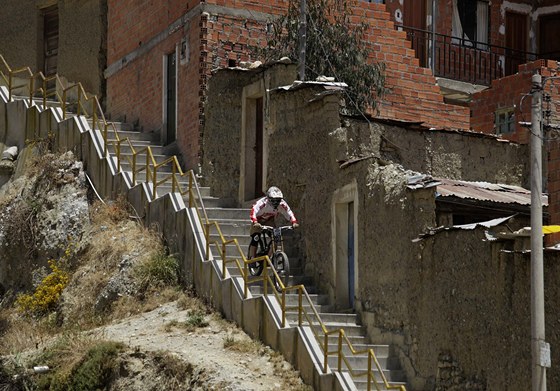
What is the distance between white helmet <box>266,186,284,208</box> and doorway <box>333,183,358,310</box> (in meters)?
0.91

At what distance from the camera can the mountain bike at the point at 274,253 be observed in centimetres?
2758

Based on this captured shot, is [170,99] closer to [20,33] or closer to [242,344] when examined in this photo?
[20,33]

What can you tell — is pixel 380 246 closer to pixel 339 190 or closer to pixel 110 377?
pixel 339 190

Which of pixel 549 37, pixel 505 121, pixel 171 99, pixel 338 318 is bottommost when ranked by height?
pixel 338 318

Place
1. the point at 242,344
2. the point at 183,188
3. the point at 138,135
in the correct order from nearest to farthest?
the point at 242,344 → the point at 183,188 → the point at 138,135

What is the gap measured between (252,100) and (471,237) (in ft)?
29.2

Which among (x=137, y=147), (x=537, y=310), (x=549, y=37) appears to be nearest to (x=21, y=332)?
(x=137, y=147)

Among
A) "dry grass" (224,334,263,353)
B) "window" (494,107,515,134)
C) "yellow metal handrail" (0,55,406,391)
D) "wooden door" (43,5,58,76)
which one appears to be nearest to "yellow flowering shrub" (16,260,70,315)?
"yellow metal handrail" (0,55,406,391)

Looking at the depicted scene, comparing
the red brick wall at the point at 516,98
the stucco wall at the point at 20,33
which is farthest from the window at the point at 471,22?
the stucco wall at the point at 20,33

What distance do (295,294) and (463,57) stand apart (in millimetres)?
13497

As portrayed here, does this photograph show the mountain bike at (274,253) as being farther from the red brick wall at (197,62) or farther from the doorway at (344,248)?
the red brick wall at (197,62)

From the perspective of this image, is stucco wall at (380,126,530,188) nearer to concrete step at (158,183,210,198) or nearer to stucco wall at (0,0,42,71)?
concrete step at (158,183,210,198)

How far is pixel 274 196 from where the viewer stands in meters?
28.0

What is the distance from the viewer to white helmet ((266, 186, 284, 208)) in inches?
1104
